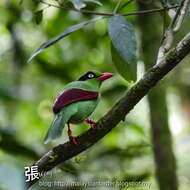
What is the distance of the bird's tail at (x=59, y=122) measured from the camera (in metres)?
1.00

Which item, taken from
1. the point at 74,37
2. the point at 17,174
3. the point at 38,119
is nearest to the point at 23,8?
the point at 74,37

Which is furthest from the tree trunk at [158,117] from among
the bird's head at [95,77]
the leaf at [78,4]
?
the bird's head at [95,77]

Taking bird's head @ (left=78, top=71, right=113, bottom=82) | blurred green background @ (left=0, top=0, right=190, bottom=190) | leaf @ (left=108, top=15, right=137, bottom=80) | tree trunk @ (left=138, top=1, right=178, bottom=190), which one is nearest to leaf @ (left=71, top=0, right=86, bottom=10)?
leaf @ (left=108, top=15, right=137, bottom=80)

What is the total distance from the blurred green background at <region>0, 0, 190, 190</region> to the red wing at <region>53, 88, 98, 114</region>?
0.99 feet

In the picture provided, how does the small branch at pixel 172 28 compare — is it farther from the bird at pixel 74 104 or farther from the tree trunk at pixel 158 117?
the tree trunk at pixel 158 117

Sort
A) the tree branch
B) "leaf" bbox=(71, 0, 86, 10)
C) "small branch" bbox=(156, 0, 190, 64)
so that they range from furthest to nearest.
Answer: "leaf" bbox=(71, 0, 86, 10), "small branch" bbox=(156, 0, 190, 64), the tree branch

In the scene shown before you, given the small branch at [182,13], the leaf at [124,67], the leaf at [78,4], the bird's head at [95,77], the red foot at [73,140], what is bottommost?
the red foot at [73,140]

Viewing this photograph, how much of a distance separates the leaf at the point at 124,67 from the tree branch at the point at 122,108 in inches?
5.3

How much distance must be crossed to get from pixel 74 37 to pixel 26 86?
12.3 inches

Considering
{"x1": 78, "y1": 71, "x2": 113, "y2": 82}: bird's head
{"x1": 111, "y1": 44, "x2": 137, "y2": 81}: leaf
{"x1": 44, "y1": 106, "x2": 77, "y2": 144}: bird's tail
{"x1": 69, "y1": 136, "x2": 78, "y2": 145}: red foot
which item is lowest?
{"x1": 69, "y1": 136, "x2": 78, "y2": 145}: red foot

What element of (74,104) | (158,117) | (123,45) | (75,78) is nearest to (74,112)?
(74,104)

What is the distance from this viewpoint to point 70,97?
3.40 feet

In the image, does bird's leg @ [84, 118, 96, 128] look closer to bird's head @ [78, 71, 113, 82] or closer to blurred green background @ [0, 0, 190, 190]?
bird's head @ [78, 71, 113, 82]

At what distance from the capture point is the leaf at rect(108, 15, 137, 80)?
1.12 metres
